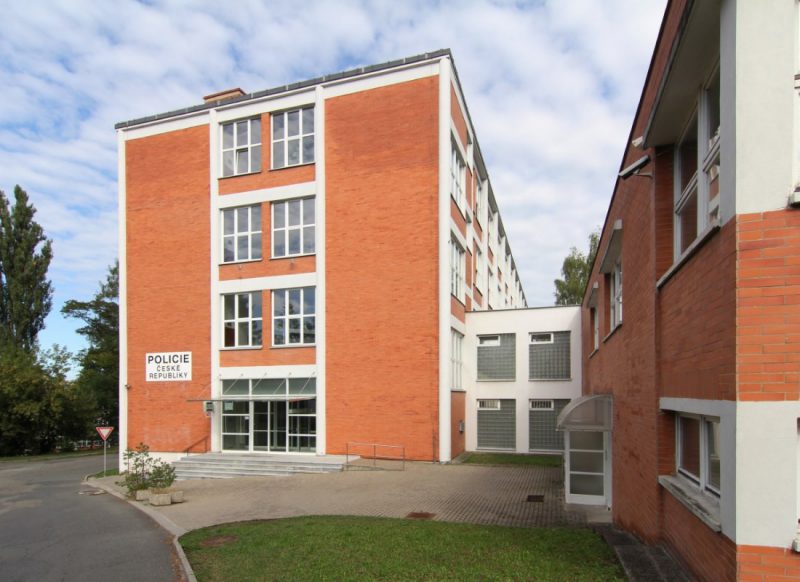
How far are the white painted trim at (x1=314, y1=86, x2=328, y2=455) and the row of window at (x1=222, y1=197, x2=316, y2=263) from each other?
21.7 inches

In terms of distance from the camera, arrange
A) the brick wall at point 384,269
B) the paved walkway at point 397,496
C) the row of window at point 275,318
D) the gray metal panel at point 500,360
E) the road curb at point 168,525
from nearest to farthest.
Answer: the road curb at point 168,525 → the paved walkway at point 397,496 → the brick wall at point 384,269 → the row of window at point 275,318 → the gray metal panel at point 500,360

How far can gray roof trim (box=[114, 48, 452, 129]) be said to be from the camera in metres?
21.5

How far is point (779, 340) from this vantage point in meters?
3.82

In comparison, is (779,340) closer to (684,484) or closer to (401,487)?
(684,484)

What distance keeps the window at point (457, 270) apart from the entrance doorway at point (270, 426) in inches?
275

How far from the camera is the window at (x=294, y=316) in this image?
22.8m

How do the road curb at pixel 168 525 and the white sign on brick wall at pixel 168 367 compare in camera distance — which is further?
the white sign on brick wall at pixel 168 367

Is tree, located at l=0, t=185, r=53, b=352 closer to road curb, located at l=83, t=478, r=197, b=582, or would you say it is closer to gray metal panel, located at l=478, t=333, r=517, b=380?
road curb, located at l=83, t=478, r=197, b=582

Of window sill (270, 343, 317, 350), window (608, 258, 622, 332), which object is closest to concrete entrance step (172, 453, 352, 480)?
window sill (270, 343, 317, 350)

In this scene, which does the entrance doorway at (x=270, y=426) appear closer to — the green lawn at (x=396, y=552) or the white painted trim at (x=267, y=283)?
the white painted trim at (x=267, y=283)

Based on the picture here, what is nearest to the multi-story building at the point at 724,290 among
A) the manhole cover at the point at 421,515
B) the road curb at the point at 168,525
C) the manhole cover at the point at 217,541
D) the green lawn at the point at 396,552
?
the green lawn at the point at 396,552

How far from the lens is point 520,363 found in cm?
2509

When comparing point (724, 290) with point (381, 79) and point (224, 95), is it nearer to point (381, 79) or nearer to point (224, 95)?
point (381, 79)

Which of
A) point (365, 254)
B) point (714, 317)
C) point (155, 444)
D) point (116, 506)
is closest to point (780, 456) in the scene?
point (714, 317)
